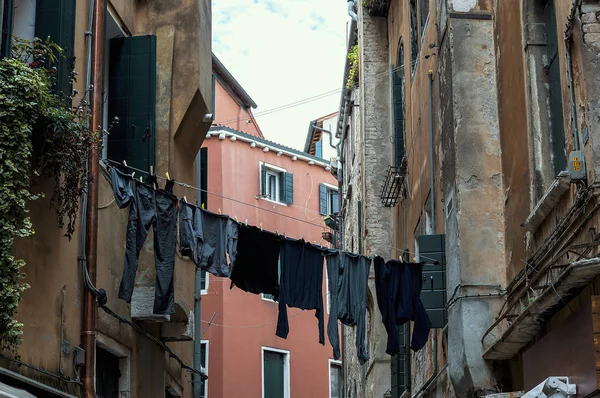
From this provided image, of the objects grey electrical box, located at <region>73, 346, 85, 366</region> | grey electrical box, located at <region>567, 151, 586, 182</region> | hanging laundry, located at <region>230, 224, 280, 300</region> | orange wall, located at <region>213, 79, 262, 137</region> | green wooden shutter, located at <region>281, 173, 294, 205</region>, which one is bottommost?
grey electrical box, located at <region>73, 346, 85, 366</region>

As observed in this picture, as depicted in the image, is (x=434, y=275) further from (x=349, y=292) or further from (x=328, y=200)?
(x=328, y=200)

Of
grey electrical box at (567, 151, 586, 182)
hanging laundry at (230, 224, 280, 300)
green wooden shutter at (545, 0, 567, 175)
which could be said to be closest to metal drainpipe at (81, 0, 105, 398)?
hanging laundry at (230, 224, 280, 300)

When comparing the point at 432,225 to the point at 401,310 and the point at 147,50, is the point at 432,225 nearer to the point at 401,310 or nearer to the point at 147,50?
the point at 401,310

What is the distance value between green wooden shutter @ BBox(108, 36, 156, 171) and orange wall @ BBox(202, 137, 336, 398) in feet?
56.1

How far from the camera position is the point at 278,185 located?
3341cm

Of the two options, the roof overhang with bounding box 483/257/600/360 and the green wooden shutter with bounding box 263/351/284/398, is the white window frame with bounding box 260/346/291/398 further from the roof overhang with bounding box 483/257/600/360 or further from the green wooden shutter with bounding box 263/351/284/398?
the roof overhang with bounding box 483/257/600/360

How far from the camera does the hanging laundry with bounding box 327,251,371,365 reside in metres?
12.6

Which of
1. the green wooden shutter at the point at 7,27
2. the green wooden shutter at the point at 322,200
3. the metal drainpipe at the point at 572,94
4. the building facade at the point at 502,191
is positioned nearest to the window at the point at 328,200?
the green wooden shutter at the point at 322,200

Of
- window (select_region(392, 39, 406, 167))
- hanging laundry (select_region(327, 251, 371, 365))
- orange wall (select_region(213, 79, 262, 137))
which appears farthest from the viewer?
orange wall (select_region(213, 79, 262, 137))

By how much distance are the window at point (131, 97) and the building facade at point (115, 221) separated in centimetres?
1

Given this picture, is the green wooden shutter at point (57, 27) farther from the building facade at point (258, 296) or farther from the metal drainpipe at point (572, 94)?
the building facade at point (258, 296)

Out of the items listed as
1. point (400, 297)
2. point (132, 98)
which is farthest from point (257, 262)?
point (132, 98)

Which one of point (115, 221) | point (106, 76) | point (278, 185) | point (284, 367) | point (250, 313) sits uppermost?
point (278, 185)

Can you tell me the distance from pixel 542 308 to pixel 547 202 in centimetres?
96
